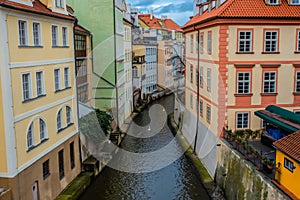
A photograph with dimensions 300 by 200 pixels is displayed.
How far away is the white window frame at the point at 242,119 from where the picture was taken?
66.7ft

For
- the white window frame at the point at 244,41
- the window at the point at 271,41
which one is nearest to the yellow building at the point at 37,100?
the white window frame at the point at 244,41

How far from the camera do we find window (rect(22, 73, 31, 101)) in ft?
46.8

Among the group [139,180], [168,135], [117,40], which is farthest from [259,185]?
[117,40]

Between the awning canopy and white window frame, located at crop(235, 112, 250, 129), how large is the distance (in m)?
0.73

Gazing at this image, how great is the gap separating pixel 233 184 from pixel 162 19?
65465mm

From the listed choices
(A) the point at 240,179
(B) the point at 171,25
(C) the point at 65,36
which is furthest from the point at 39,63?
(B) the point at 171,25

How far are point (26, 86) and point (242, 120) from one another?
11992 mm

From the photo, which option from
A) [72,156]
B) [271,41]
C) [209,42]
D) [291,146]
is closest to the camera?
[291,146]

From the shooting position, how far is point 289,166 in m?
12.1

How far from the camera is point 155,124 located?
117 ft

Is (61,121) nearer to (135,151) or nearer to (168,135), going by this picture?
(135,151)

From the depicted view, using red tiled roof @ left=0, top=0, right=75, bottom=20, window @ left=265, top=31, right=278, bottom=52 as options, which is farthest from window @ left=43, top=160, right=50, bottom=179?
window @ left=265, top=31, right=278, bottom=52

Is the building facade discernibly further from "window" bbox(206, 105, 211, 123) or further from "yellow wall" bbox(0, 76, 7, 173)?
"yellow wall" bbox(0, 76, 7, 173)

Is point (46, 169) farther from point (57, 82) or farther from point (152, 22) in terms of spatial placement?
point (152, 22)
